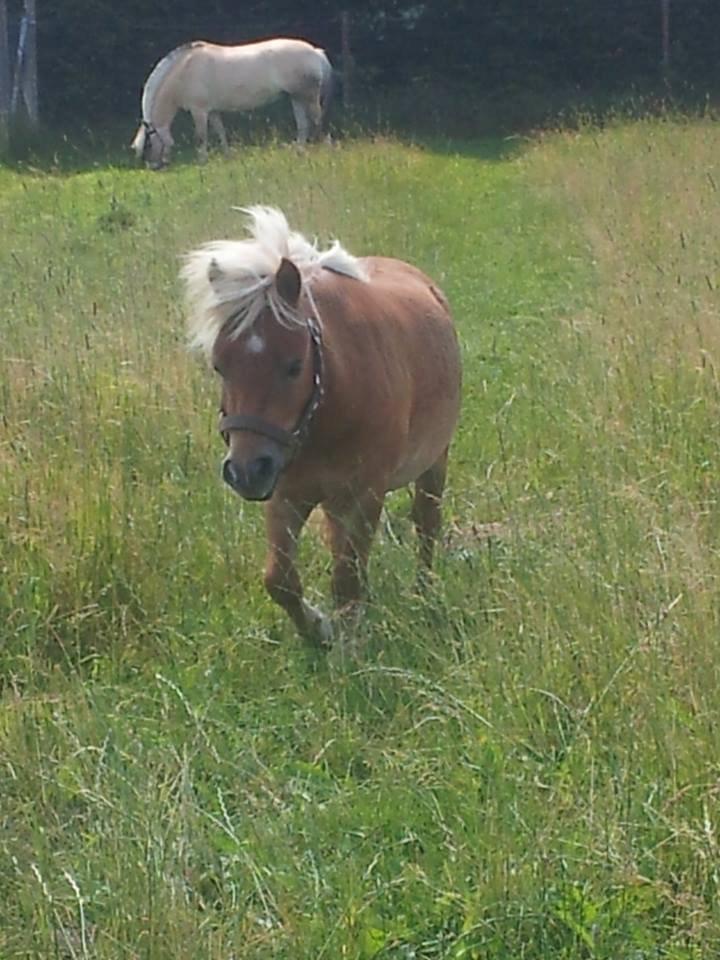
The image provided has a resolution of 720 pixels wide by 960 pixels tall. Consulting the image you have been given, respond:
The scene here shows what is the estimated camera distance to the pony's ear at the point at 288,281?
12.6 ft

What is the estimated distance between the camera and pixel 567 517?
419cm

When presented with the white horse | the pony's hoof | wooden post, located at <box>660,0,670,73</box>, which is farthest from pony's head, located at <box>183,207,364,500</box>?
wooden post, located at <box>660,0,670,73</box>

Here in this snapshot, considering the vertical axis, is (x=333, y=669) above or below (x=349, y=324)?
below

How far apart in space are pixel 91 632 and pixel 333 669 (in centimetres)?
89

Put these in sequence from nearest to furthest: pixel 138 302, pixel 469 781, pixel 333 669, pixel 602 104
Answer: pixel 469 781 → pixel 333 669 → pixel 138 302 → pixel 602 104

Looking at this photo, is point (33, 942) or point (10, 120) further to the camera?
point (10, 120)

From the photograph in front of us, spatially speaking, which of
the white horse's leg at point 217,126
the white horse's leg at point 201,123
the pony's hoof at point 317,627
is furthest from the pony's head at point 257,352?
the white horse's leg at point 201,123

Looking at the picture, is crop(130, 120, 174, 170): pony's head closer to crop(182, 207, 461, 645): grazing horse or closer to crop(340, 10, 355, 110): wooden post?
crop(340, 10, 355, 110): wooden post

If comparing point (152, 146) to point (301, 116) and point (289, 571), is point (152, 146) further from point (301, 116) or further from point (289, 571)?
point (289, 571)

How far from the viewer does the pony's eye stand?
3824 mm

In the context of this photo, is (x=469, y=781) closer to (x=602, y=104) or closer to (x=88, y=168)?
(x=88, y=168)

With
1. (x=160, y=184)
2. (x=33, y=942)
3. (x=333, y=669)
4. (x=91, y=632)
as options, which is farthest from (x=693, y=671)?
(x=160, y=184)

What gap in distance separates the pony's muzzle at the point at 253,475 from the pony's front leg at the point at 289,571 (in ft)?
1.64

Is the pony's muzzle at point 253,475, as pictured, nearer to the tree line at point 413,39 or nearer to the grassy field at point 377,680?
the grassy field at point 377,680
